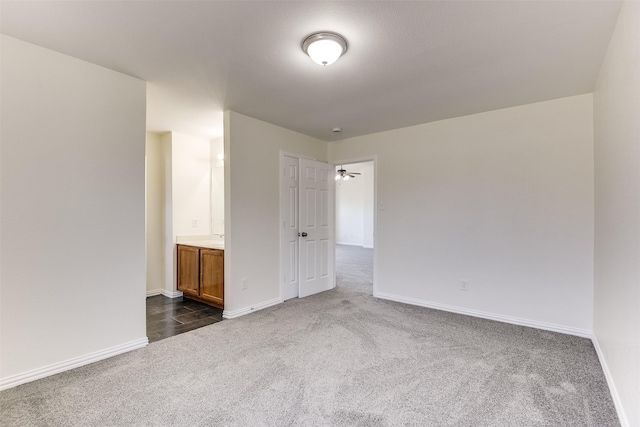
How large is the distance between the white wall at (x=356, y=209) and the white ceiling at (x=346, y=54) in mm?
7287

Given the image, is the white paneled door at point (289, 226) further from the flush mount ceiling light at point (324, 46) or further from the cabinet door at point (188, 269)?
the flush mount ceiling light at point (324, 46)

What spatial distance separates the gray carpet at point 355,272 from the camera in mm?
5066

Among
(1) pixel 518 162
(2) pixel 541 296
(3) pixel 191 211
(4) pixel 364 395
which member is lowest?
(4) pixel 364 395

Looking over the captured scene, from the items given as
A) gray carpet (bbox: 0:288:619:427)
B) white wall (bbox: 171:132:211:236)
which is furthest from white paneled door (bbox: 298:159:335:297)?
white wall (bbox: 171:132:211:236)

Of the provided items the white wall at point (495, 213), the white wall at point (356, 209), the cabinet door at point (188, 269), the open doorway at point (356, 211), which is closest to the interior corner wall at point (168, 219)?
the cabinet door at point (188, 269)

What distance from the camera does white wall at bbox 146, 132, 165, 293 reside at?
4453mm

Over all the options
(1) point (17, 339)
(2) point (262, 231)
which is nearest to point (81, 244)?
(1) point (17, 339)

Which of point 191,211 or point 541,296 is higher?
point 191,211

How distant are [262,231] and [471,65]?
9.24 feet

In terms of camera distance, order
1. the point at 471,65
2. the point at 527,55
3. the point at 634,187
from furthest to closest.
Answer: the point at 471,65 < the point at 527,55 < the point at 634,187

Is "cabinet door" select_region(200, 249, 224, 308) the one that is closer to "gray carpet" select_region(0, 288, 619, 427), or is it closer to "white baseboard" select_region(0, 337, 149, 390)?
"gray carpet" select_region(0, 288, 619, 427)

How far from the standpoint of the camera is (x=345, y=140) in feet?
15.8

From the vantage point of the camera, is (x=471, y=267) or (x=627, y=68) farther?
(x=471, y=267)

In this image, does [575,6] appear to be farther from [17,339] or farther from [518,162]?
[17,339]
